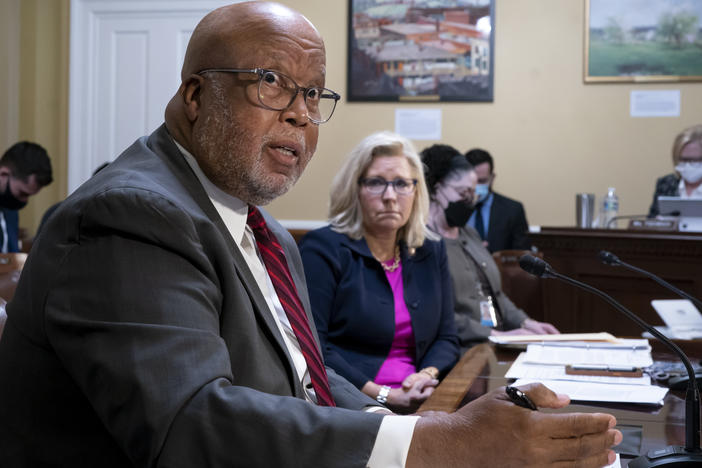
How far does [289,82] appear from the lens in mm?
1251

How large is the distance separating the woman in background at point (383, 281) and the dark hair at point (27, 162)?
8.84 feet

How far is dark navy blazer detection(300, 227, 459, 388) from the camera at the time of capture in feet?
8.09

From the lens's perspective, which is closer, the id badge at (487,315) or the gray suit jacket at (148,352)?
the gray suit jacket at (148,352)

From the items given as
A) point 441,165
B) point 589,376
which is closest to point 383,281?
point 589,376

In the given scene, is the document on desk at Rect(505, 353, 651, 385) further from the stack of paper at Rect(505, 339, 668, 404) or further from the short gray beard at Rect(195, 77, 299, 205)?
the short gray beard at Rect(195, 77, 299, 205)

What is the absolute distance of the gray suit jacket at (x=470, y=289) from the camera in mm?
2996

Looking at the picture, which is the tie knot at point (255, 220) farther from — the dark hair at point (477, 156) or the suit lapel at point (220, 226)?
the dark hair at point (477, 156)

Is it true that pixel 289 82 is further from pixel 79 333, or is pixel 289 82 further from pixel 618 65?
pixel 618 65

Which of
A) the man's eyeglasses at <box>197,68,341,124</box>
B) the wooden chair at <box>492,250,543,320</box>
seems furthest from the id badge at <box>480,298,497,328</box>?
the man's eyeglasses at <box>197,68,341,124</box>

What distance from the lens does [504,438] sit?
2.81ft

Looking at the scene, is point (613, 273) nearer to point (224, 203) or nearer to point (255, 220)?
point (255, 220)

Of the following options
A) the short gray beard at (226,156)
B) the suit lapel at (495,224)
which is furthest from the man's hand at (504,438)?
the suit lapel at (495,224)

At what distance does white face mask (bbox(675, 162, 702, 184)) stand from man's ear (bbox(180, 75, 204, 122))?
441 cm

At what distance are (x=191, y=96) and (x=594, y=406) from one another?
1.06 m
